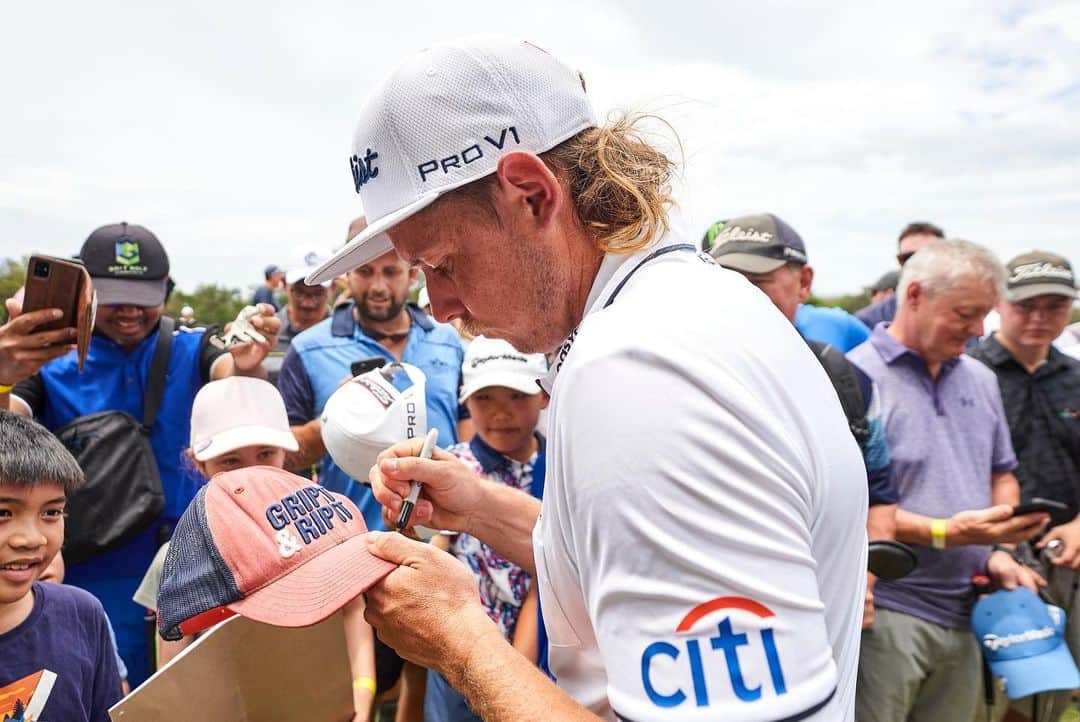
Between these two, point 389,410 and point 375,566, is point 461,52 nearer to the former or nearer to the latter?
point 375,566

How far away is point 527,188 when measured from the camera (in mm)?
1324

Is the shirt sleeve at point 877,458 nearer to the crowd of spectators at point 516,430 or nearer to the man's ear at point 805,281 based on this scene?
A: the crowd of spectators at point 516,430

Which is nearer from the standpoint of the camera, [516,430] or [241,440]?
[241,440]

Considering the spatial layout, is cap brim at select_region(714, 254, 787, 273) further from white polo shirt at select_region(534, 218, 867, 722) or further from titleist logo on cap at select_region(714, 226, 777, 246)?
white polo shirt at select_region(534, 218, 867, 722)

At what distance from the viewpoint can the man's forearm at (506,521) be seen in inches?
80.6

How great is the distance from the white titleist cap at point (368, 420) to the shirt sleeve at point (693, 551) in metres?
2.01

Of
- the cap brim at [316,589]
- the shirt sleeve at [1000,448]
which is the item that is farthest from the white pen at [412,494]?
the shirt sleeve at [1000,448]

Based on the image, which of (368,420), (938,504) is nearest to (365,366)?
(368,420)

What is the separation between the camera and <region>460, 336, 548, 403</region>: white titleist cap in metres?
3.47

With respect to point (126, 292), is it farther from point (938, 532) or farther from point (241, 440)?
Result: point (938, 532)

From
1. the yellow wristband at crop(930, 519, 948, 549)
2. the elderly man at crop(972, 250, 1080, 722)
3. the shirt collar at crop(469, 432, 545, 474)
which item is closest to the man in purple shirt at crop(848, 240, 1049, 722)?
the yellow wristband at crop(930, 519, 948, 549)

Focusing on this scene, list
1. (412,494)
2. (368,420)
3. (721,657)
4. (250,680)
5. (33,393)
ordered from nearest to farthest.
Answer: (721,657) < (250,680) < (412,494) < (368,420) < (33,393)

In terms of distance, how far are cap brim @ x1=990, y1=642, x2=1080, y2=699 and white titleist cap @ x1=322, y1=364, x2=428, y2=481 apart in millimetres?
2466

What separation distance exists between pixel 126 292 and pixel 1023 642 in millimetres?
3894
